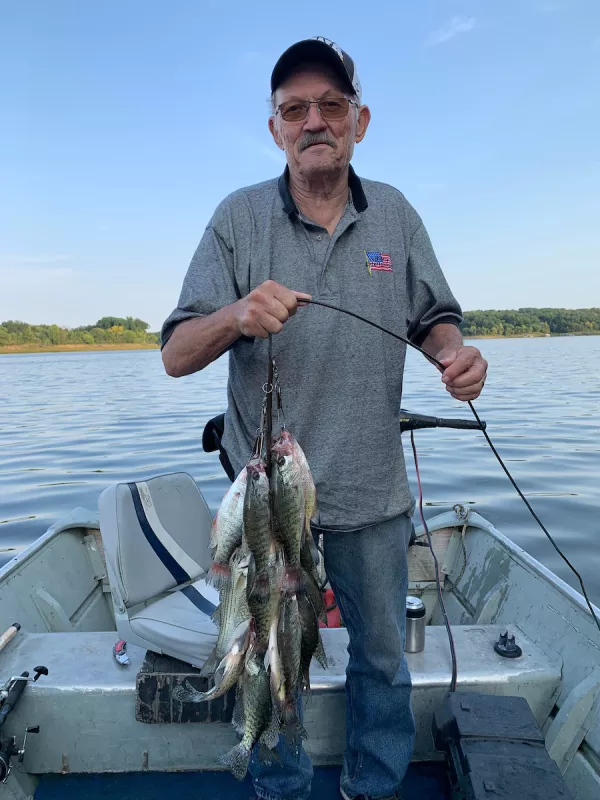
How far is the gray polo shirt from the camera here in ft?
7.95

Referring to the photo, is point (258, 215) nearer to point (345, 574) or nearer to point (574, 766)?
point (345, 574)

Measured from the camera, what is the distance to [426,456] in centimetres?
1152

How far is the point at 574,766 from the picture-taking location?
9.29 feet

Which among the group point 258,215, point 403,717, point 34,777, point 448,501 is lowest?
point 448,501

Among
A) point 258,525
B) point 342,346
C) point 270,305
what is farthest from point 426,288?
point 258,525

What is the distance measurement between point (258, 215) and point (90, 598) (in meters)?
3.89

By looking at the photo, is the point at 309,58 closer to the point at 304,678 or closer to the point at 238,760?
the point at 304,678

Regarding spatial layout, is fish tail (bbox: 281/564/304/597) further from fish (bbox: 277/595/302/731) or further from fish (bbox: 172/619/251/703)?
fish (bbox: 172/619/251/703)

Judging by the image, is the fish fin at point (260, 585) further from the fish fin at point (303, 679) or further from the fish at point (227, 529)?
the fish fin at point (303, 679)

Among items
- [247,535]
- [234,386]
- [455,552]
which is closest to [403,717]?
[247,535]

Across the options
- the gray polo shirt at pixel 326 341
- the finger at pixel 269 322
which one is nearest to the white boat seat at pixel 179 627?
the gray polo shirt at pixel 326 341

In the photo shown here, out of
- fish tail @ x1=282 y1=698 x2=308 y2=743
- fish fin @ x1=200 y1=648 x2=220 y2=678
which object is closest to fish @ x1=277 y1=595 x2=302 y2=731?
fish tail @ x1=282 y1=698 x2=308 y2=743

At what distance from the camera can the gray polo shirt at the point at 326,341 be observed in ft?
7.95

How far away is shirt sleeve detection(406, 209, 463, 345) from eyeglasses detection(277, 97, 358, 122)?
1.92 feet
